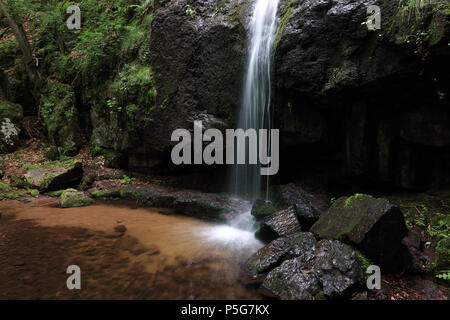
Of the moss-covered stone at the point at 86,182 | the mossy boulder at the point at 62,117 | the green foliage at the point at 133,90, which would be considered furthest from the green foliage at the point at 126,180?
the mossy boulder at the point at 62,117

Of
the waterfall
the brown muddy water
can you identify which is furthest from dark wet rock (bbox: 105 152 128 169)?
the waterfall

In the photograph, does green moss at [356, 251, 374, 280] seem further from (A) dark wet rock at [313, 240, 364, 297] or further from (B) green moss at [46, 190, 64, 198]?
(B) green moss at [46, 190, 64, 198]

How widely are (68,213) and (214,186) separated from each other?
404 cm

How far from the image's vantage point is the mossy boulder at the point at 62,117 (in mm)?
10725

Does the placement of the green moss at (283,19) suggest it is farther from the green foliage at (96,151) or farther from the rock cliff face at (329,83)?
the green foliage at (96,151)

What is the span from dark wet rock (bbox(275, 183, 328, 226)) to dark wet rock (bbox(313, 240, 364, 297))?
1387 millimetres

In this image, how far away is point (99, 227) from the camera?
562 cm

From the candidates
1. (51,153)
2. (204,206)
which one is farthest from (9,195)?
(204,206)

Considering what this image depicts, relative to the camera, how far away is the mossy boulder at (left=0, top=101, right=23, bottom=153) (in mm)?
10281

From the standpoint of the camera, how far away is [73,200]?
727 cm

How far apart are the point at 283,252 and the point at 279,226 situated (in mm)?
817

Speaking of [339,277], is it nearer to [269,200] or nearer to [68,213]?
[269,200]

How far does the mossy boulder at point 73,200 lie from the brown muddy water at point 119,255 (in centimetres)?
34

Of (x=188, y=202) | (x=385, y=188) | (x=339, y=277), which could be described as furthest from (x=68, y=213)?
(x=385, y=188)
